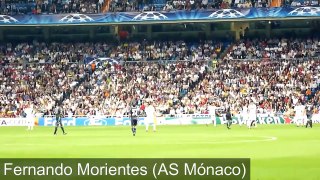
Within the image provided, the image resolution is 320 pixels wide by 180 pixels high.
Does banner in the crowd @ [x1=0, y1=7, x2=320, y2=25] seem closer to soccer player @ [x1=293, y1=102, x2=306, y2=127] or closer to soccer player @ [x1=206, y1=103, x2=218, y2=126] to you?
soccer player @ [x1=206, y1=103, x2=218, y2=126]

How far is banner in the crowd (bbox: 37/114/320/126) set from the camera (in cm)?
6819

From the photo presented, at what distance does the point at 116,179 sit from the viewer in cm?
2303

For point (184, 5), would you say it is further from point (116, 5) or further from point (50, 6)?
point (50, 6)

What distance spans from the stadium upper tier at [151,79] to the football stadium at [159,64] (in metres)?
0.10

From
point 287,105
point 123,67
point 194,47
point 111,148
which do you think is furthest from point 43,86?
point 111,148

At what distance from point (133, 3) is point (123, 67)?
6784 millimetres

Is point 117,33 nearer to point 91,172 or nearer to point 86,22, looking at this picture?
point 86,22

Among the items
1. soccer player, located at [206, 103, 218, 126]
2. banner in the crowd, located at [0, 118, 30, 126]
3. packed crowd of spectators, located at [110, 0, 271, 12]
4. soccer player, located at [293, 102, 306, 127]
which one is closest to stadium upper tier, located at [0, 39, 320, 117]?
banner in the crowd, located at [0, 118, 30, 126]

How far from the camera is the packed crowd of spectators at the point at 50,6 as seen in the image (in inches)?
3290
